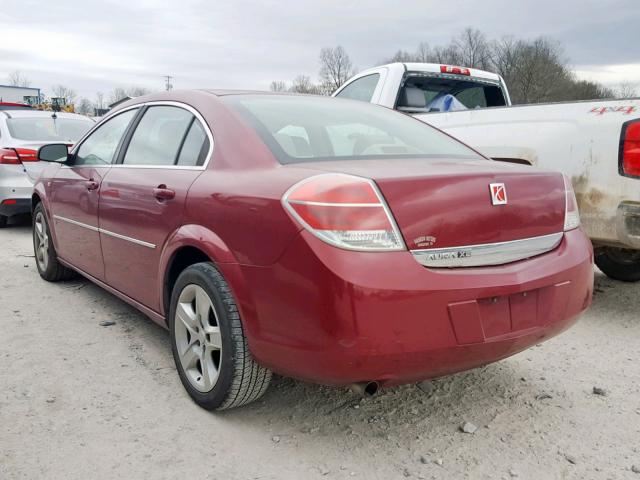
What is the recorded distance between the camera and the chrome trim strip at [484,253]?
2102 millimetres

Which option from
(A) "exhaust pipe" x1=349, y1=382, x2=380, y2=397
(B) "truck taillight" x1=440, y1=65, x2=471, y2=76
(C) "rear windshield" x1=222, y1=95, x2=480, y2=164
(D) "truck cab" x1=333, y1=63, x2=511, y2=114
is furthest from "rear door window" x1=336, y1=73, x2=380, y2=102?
(A) "exhaust pipe" x1=349, y1=382, x2=380, y2=397

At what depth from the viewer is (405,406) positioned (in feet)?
9.06

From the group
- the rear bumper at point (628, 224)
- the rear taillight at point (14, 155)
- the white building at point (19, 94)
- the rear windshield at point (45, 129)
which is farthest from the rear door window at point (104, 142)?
the white building at point (19, 94)

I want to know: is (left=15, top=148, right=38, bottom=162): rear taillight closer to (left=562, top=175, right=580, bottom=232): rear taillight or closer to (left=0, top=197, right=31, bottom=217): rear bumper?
(left=0, top=197, right=31, bottom=217): rear bumper

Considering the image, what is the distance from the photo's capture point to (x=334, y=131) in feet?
9.53

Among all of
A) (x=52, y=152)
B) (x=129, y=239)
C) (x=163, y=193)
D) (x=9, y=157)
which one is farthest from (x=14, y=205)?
(x=163, y=193)

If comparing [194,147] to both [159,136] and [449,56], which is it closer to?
[159,136]

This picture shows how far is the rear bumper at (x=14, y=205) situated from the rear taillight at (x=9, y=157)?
477 millimetres

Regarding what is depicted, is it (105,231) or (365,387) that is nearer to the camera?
(365,387)

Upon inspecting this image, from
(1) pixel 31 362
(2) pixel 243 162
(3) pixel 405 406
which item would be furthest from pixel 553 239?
(1) pixel 31 362

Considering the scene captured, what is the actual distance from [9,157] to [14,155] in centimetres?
6

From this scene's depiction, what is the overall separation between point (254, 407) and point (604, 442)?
1.56 m

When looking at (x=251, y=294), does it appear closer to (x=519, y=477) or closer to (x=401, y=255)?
(x=401, y=255)

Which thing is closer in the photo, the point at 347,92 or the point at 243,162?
the point at 243,162
